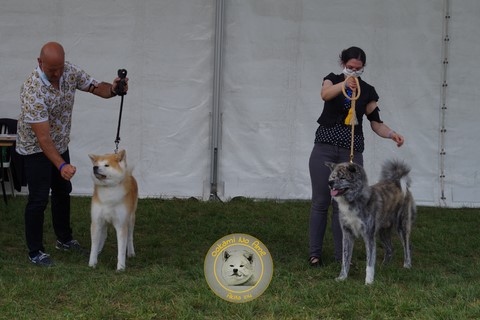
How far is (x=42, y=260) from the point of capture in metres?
4.22

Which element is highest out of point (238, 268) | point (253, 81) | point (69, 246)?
point (253, 81)

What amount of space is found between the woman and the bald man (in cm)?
154

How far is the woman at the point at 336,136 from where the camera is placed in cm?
403

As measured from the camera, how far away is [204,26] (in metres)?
7.18

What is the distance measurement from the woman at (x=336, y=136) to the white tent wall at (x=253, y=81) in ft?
9.99

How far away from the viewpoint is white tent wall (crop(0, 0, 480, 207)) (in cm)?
714

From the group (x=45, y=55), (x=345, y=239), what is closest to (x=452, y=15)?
(x=345, y=239)

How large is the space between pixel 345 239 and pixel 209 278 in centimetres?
114

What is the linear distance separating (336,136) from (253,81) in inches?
127

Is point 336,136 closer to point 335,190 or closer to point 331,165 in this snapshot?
point 331,165

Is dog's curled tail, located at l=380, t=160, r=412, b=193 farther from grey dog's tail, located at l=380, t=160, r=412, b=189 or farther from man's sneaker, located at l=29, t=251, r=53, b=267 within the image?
man's sneaker, located at l=29, t=251, r=53, b=267

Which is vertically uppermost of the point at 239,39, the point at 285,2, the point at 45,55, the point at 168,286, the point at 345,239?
the point at 285,2

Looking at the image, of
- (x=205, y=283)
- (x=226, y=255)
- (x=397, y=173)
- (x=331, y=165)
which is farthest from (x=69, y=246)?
(x=397, y=173)

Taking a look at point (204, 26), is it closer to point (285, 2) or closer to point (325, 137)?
point (285, 2)
